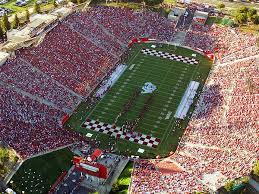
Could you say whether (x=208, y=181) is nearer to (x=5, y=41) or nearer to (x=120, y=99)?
(x=120, y=99)

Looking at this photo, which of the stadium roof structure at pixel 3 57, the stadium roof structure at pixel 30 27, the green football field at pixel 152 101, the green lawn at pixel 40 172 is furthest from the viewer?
the stadium roof structure at pixel 30 27

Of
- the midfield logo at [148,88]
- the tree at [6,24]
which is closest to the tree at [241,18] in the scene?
the midfield logo at [148,88]

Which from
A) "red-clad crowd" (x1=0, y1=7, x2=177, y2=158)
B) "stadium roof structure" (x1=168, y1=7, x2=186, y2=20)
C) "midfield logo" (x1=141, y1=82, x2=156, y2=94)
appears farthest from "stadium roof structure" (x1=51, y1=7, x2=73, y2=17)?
"midfield logo" (x1=141, y1=82, x2=156, y2=94)

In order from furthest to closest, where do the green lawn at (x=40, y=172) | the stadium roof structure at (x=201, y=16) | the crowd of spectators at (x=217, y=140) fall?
the stadium roof structure at (x=201, y=16) < the crowd of spectators at (x=217, y=140) < the green lawn at (x=40, y=172)

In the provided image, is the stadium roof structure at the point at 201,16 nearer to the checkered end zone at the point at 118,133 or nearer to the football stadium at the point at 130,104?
the football stadium at the point at 130,104

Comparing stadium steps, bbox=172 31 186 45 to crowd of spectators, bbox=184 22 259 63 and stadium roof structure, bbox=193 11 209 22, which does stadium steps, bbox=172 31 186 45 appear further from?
stadium roof structure, bbox=193 11 209 22

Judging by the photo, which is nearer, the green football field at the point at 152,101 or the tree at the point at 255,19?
the green football field at the point at 152,101
